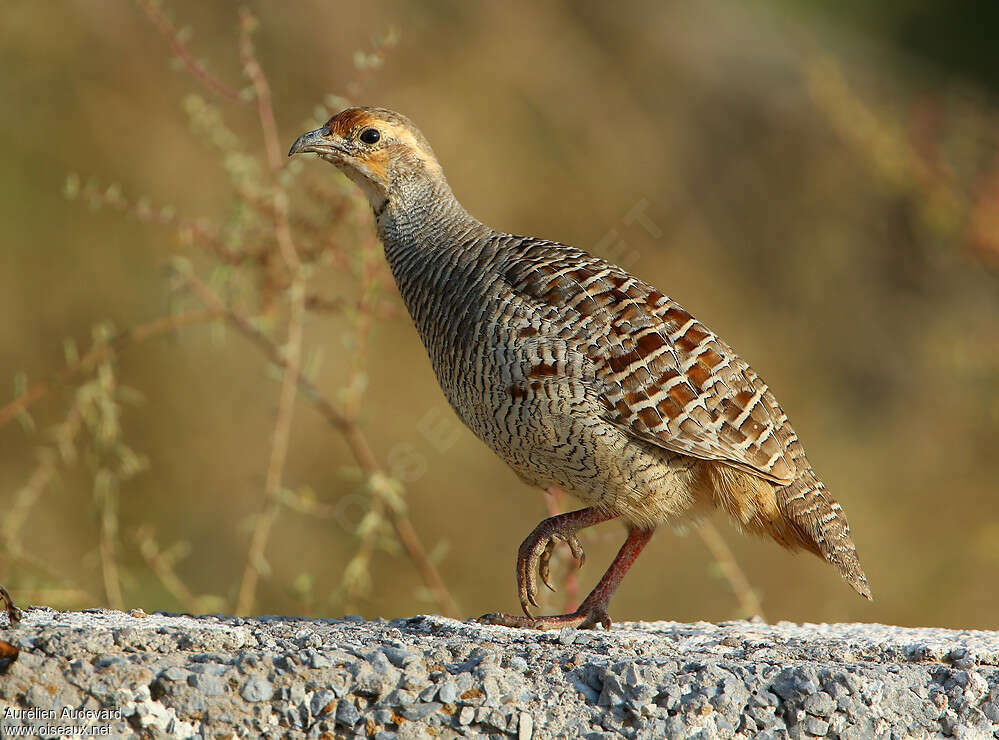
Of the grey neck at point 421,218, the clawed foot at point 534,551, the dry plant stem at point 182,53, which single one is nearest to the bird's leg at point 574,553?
the clawed foot at point 534,551

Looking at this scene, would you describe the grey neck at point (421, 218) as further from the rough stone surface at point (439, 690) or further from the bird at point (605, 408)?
the rough stone surface at point (439, 690)

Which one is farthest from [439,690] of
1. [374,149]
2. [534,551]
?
[374,149]

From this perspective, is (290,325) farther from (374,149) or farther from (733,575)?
(733,575)

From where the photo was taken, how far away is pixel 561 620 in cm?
449

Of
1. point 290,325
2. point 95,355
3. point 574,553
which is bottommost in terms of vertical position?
point 95,355

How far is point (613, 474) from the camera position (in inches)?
169

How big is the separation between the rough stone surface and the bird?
98cm

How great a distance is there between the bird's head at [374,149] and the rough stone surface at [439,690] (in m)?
2.29

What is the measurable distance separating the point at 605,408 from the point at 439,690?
1.52 m

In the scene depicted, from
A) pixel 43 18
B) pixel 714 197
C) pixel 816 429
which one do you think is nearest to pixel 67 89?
pixel 43 18

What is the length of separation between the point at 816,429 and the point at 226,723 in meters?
9.19

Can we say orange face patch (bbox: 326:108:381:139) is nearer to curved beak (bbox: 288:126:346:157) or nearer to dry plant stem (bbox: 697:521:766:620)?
curved beak (bbox: 288:126:346:157)

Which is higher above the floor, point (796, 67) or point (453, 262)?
point (796, 67)

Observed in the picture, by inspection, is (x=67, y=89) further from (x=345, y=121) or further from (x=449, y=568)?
(x=345, y=121)
